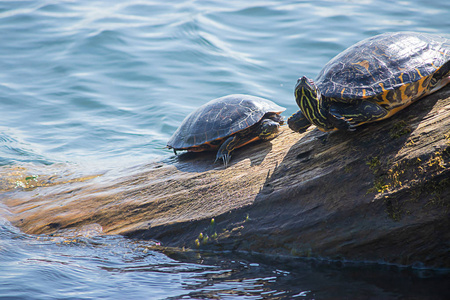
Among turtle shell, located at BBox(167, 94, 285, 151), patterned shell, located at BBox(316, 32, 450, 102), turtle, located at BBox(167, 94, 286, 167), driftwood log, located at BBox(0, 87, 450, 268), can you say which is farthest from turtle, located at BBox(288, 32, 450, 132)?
turtle shell, located at BBox(167, 94, 285, 151)

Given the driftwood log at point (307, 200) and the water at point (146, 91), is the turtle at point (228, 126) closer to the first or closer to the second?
the driftwood log at point (307, 200)

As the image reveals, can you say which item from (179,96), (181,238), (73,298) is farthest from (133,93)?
(73,298)

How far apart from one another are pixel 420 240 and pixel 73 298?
2.41m

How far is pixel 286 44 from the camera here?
10.8 m

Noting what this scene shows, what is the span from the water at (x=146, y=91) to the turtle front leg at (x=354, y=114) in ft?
3.56

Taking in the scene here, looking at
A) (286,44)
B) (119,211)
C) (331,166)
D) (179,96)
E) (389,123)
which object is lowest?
(119,211)

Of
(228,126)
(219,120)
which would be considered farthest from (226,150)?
(219,120)

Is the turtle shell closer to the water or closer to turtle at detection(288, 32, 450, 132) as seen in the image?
the water

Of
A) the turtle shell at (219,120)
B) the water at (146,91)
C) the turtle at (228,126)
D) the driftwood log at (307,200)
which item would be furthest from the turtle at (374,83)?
the water at (146,91)

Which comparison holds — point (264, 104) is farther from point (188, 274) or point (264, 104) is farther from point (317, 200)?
point (188, 274)

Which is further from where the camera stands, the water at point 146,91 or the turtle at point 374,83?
the turtle at point 374,83

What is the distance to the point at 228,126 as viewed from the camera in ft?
14.6

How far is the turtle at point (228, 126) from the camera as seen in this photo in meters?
4.28

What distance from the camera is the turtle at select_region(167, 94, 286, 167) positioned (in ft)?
14.0
